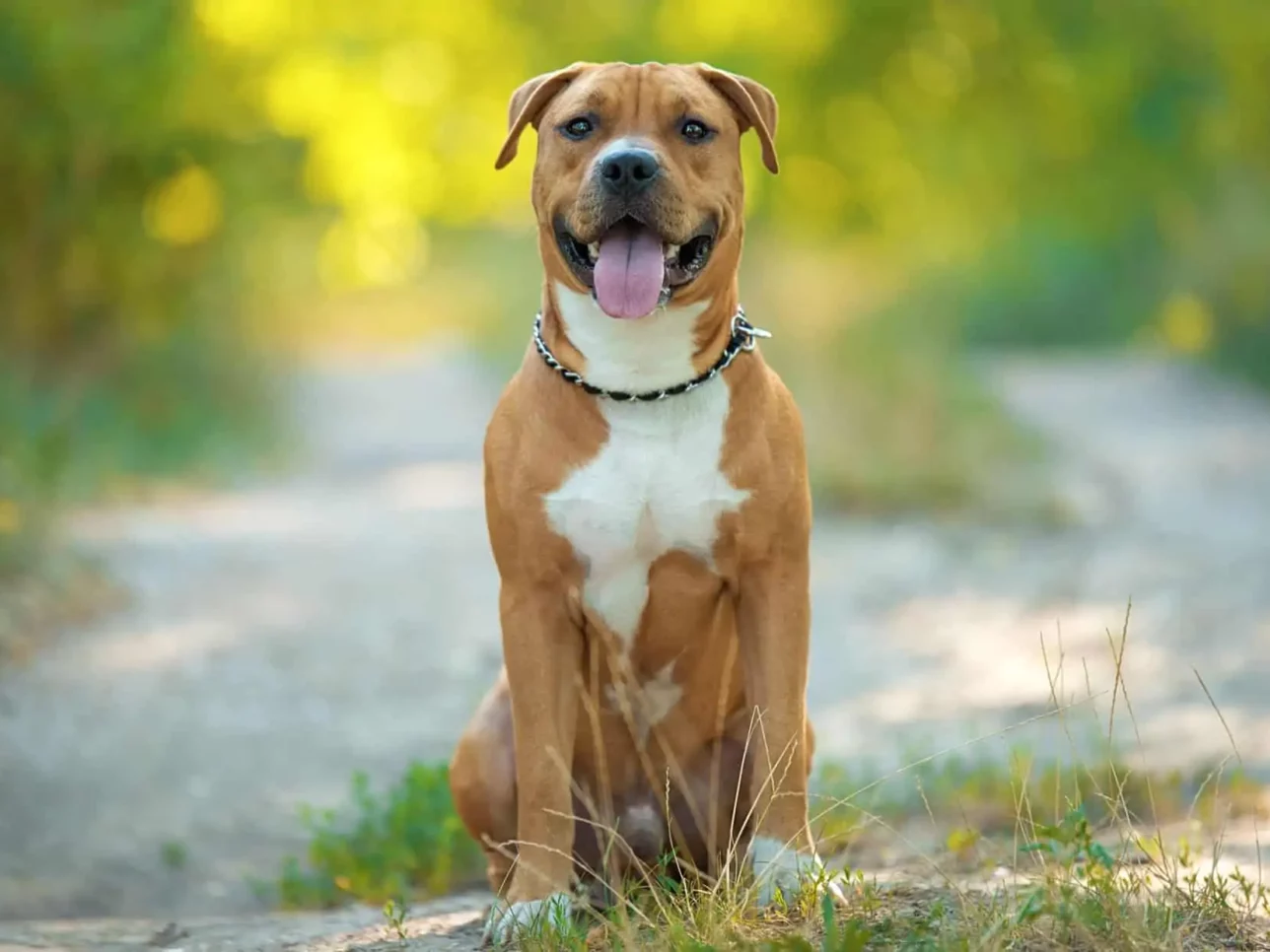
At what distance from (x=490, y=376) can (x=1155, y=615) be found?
1187 centimetres

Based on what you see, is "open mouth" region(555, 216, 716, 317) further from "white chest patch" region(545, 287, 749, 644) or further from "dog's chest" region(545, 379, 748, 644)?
"dog's chest" region(545, 379, 748, 644)

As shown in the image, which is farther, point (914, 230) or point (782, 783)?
point (914, 230)

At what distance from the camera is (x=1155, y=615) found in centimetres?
786

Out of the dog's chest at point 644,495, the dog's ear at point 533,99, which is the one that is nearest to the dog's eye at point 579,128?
the dog's ear at point 533,99


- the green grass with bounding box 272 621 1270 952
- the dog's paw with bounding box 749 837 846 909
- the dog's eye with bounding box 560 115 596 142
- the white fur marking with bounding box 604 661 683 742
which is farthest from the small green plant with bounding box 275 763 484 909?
the dog's eye with bounding box 560 115 596 142

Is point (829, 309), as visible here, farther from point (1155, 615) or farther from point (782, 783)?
point (782, 783)

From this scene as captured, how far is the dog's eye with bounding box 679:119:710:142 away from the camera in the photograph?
343 cm

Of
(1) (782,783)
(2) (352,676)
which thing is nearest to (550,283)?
(1) (782,783)

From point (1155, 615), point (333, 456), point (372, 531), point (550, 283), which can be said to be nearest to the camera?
point (550, 283)

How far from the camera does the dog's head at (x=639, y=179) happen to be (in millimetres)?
3281

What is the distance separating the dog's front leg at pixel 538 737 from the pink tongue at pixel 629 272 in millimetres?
606

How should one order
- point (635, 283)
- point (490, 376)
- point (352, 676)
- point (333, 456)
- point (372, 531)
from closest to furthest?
point (635, 283), point (352, 676), point (372, 531), point (333, 456), point (490, 376)

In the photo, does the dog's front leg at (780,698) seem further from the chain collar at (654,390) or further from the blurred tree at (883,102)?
the blurred tree at (883,102)

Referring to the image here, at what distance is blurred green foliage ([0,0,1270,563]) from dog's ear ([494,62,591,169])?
514cm
